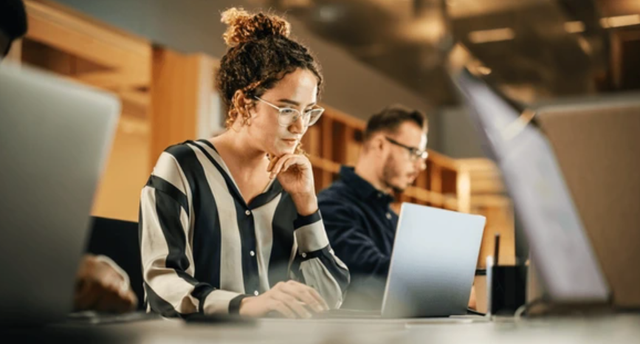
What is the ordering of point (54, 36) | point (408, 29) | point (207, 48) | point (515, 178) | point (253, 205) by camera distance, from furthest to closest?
point (408, 29), point (207, 48), point (54, 36), point (253, 205), point (515, 178)

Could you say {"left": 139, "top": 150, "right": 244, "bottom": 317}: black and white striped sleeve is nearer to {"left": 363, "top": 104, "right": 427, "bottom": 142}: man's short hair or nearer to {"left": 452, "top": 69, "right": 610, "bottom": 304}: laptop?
{"left": 452, "top": 69, "right": 610, "bottom": 304}: laptop

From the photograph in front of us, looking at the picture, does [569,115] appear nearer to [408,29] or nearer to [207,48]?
[207,48]

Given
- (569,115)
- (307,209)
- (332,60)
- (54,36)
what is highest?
(332,60)

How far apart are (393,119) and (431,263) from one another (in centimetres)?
165

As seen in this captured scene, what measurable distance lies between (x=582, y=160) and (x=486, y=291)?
71 centimetres

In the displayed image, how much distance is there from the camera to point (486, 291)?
5.69 feet

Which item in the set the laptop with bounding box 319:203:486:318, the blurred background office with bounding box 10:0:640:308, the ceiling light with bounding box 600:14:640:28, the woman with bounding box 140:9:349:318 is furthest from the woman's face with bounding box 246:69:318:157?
the ceiling light with bounding box 600:14:640:28

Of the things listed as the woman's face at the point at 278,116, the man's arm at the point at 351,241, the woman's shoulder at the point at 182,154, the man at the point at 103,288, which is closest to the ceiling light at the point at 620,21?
the man's arm at the point at 351,241

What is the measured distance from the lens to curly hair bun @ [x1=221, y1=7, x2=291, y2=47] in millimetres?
1770

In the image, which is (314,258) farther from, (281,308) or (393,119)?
(393,119)

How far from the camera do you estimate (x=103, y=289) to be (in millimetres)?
887

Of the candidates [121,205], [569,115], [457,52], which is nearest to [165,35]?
[121,205]

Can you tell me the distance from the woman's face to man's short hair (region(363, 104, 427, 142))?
145 centimetres

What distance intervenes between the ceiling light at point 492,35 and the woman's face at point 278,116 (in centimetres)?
515
